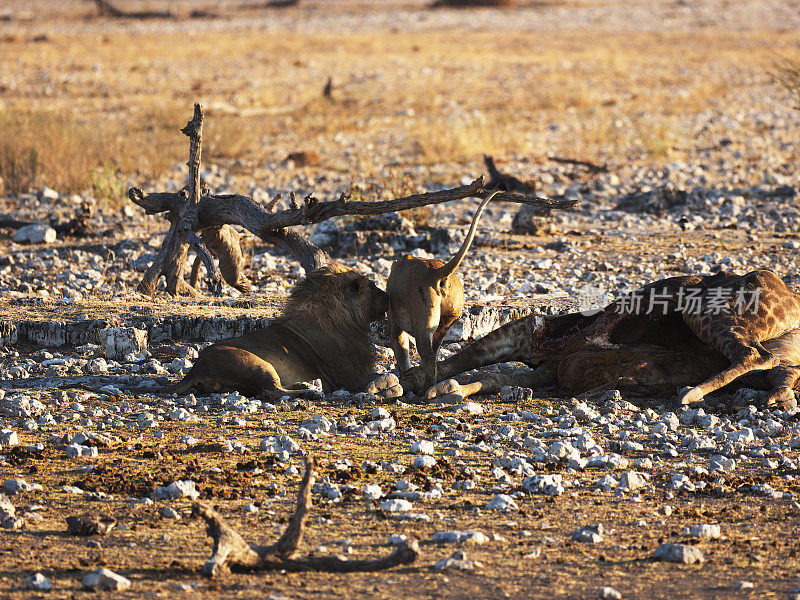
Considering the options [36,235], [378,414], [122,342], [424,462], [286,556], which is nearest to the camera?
[286,556]

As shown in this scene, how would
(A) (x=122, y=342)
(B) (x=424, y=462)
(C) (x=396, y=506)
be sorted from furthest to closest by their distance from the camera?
(A) (x=122, y=342)
(B) (x=424, y=462)
(C) (x=396, y=506)

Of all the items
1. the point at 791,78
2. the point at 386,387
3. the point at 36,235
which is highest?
the point at 791,78

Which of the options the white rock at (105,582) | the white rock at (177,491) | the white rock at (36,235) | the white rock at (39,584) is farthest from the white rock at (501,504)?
the white rock at (36,235)

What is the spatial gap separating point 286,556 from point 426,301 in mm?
3339

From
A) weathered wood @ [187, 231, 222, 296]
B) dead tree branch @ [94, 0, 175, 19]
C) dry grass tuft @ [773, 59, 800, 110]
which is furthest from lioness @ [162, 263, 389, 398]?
dead tree branch @ [94, 0, 175, 19]

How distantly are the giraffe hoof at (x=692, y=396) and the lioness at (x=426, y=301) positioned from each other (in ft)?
5.62

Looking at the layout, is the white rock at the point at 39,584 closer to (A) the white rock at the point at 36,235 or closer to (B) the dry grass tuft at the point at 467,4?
(A) the white rock at the point at 36,235

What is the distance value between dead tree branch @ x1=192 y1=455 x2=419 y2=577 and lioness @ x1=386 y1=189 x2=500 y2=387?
3199 millimetres

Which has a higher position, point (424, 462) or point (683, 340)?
point (683, 340)

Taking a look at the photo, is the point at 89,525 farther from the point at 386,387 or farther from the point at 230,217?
the point at 230,217

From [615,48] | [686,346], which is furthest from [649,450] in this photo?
[615,48]

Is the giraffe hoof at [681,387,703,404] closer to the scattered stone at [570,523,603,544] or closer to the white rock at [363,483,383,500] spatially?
the scattered stone at [570,523,603,544]

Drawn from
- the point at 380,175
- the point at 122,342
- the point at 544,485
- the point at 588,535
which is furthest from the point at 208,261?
the point at 380,175

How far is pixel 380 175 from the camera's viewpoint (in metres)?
17.7
